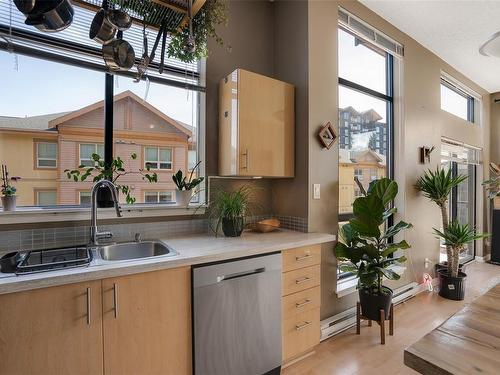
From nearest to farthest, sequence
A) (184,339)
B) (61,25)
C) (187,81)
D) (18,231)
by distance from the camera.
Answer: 1. (61,25)
2. (184,339)
3. (18,231)
4. (187,81)

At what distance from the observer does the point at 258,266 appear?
175cm

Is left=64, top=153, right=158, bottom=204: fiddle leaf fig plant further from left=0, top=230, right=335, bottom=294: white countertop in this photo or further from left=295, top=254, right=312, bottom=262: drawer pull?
left=295, top=254, right=312, bottom=262: drawer pull

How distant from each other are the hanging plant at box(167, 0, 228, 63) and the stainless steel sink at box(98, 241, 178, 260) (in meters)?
1.32

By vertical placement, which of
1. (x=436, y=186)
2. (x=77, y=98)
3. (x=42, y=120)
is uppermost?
(x=77, y=98)

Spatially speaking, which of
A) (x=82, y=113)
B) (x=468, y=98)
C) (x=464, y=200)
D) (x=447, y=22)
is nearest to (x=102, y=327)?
(x=82, y=113)

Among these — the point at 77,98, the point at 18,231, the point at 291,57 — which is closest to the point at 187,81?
the point at 77,98

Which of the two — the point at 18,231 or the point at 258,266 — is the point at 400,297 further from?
the point at 18,231

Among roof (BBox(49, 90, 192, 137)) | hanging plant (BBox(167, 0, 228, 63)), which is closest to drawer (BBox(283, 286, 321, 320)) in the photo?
roof (BBox(49, 90, 192, 137))

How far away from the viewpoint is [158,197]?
220 centimetres

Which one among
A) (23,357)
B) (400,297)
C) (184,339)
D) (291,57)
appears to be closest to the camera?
(23,357)

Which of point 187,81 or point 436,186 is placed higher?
point 187,81

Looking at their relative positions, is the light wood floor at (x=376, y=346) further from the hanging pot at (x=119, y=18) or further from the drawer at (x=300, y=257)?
the hanging pot at (x=119, y=18)

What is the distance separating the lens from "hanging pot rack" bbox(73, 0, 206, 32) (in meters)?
1.52

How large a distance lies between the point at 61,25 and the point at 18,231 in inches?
47.5
